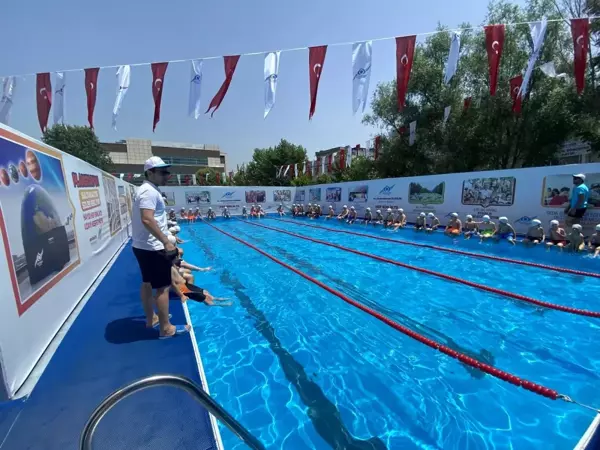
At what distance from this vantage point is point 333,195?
846 inches

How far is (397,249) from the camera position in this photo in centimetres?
1018

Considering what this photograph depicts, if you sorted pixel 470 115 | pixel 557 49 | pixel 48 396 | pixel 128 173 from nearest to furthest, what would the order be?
pixel 48 396
pixel 557 49
pixel 470 115
pixel 128 173

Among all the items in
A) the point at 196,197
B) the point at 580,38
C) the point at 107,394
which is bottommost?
the point at 107,394

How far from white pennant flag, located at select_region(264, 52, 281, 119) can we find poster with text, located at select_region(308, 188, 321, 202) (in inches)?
562

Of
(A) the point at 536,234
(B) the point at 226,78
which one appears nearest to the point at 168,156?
(B) the point at 226,78

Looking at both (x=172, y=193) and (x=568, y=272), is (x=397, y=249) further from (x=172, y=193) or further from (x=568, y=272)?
(x=172, y=193)

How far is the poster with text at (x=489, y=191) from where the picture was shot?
36.1 feet

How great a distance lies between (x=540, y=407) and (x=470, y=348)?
1.01 metres

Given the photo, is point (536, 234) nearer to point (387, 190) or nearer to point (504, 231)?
point (504, 231)

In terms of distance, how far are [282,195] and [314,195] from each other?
11.3ft

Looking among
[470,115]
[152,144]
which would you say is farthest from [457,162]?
[152,144]

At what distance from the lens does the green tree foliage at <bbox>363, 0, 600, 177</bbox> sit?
15625mm

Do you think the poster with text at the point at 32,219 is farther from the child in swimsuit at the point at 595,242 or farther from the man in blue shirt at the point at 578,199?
the man in blue shirt at the point at 578,199

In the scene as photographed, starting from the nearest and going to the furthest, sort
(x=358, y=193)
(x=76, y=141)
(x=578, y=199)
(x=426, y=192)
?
(x=578, y=199) → (x=426, y=192) → (x=358, y=193) → (x=76, y=141)
